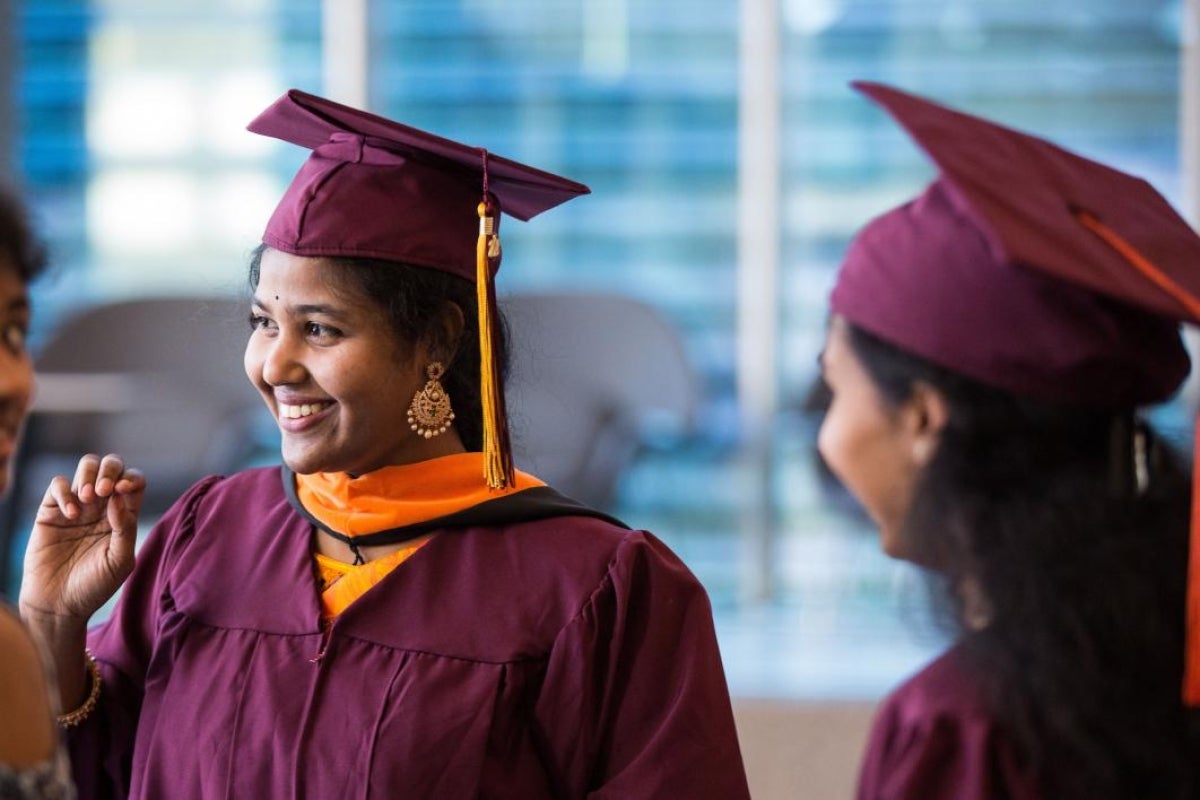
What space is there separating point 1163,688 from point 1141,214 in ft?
1.34

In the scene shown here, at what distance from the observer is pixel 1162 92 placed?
5461 millimetres

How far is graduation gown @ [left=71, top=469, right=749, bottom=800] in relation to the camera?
5.67 ft

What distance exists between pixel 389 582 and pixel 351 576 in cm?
6

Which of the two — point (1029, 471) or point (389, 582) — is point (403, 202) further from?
point (1029, 471)

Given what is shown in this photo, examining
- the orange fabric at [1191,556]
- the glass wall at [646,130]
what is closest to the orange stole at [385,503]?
the orange fabric at [1191,556]

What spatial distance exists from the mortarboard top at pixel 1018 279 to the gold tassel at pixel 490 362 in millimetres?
512

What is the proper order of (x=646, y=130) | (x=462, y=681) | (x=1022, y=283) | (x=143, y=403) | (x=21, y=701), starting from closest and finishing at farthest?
1. (x=21, y=701)
2. (x=1022, y=283)
3. (x=462, y=681)
4. (x=143, y=403)
5. (x=646, y=130)

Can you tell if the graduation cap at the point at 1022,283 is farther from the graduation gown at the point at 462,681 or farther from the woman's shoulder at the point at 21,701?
the woman's shoulder at the point at 21,701

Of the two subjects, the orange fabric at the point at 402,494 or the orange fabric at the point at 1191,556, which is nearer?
the orange fabric at the point at 1191,556

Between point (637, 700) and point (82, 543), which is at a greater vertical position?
point (82, 543)

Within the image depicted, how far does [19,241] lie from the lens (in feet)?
4.49

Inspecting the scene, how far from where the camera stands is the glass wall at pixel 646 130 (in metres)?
5.50

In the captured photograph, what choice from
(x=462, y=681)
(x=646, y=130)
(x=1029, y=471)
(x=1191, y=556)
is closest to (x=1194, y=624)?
(x=1191, y=556)

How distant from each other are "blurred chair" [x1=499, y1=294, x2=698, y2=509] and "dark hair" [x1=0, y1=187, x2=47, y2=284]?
137 inches
